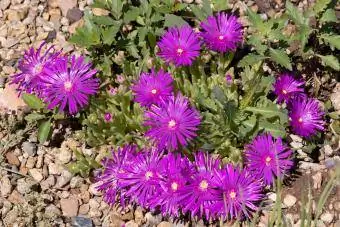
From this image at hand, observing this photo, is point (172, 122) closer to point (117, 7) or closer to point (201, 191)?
point (201, 191)

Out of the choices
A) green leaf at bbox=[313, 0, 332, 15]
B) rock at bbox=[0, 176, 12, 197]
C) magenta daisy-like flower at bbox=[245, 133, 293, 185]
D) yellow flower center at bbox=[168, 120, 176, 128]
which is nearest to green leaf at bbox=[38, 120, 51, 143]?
rock at bbox=[0, 176, 12, 197]

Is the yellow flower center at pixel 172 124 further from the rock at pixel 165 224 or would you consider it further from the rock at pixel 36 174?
the rock at pixel 36 174

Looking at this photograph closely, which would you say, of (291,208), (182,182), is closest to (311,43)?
(291,208)

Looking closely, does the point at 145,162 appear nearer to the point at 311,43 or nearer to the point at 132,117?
the point at 132,117

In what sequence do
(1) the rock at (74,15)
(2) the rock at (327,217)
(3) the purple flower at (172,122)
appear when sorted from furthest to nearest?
(1) the rock at (74,15) → (2) the rock at (327,217) → (3) the purple flower at (172,122)

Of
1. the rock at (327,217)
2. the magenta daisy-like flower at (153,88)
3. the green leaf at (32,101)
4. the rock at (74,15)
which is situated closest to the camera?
the magenta daisy-like flower at (153,88)

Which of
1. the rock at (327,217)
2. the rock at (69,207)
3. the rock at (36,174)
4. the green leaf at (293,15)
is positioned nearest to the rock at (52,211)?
the rock at (69,207)
